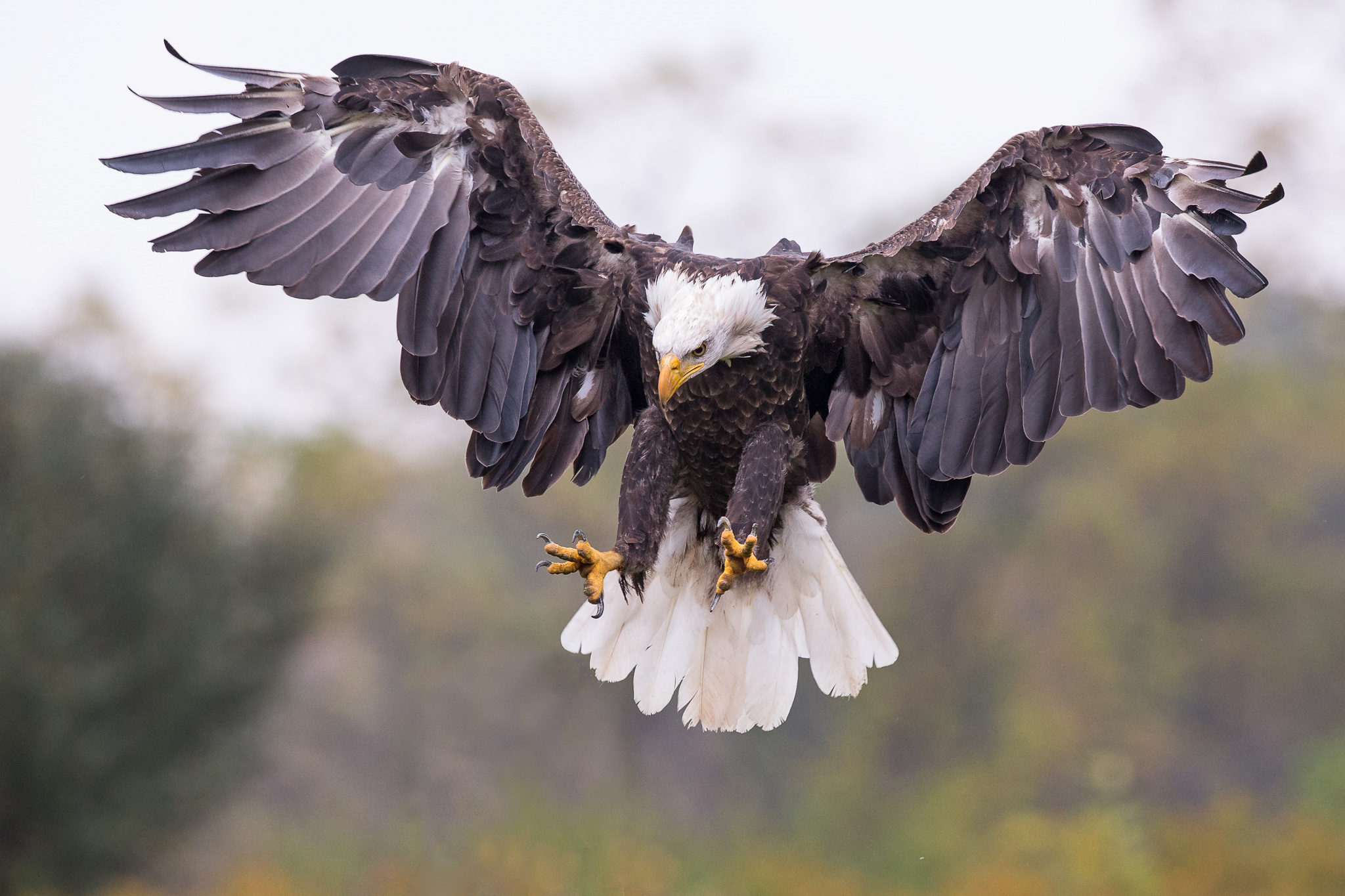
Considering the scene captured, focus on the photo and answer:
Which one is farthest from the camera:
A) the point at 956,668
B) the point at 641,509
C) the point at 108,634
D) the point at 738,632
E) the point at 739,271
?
the point at 956,668

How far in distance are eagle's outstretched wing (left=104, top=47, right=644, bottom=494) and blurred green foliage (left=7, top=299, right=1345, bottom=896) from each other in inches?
388

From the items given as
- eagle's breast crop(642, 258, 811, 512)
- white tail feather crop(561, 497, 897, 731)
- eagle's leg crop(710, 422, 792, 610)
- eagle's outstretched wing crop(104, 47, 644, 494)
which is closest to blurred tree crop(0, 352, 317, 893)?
white tail feather crop(561, 497, 897, 731)

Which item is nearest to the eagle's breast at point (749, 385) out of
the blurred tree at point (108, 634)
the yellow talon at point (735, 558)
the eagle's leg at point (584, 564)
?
the yellow talon at point (735, 558)

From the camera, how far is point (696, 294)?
13.0ft

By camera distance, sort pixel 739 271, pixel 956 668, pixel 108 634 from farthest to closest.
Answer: pixel 956 668 < pixel 108 634 < pixel 739 271

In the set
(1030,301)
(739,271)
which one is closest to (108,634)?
(739,271)

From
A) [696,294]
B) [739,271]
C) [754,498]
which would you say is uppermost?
[739,271]

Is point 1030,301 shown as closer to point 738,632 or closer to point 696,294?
point 696,294

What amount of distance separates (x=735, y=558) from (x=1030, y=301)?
45.7 inches

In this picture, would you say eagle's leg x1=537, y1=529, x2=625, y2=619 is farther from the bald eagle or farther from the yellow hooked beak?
the yellow hooked beak

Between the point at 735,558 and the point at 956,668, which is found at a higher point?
the point at 956,668

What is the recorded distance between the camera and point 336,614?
1739cm

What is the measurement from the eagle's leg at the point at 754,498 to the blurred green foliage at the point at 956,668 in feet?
32.8

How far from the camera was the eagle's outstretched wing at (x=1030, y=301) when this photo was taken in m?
3.96
